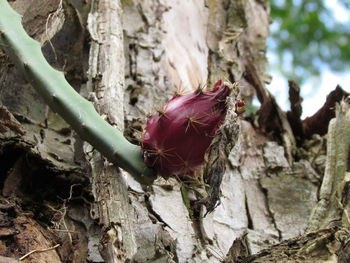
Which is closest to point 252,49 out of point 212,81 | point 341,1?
point 212,81

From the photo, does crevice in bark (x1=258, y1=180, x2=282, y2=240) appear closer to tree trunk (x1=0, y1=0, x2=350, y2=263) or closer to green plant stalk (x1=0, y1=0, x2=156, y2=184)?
tree trunk (x1=0, y1=0, x2=350, y2=263)

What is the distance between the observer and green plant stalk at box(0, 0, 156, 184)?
1636mm

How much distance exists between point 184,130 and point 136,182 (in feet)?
1.51

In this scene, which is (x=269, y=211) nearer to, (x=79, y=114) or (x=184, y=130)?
(x=184, y=130)

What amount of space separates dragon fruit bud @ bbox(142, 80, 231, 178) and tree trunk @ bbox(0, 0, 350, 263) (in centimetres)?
9

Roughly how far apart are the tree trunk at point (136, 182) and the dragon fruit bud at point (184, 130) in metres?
0.09

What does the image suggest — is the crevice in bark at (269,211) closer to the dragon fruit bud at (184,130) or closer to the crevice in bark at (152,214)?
the crevice in bark at (152,214)

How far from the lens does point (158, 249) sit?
1746mm

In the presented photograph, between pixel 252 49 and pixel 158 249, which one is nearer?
pixel 158 249

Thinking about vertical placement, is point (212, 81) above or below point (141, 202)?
above

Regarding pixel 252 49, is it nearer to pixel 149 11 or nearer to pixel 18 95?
pixel 149 11

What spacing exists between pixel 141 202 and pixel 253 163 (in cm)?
83

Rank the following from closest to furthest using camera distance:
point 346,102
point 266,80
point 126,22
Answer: point 346,102 → point 126,22 → point 266,80

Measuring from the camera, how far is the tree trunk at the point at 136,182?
66.5 inches
